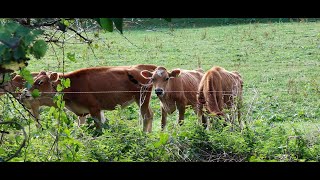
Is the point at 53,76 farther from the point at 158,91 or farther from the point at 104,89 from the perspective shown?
the point at 158,91

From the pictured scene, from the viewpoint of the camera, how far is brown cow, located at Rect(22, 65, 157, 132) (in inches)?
367

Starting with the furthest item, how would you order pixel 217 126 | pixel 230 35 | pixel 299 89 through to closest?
pixel 230 35 < pixel 299 89 < pixel 217 126

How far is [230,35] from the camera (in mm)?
18406

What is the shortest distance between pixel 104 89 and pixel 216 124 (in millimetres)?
3841

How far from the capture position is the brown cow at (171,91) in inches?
356

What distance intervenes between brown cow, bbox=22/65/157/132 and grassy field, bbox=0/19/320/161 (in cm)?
27

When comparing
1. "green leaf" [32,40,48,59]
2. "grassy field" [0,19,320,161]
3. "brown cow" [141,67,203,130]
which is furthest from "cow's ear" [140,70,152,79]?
"green leaf" [32,40,48,59]

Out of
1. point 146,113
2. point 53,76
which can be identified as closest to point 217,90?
point 146,113

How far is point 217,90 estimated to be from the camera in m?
8.44

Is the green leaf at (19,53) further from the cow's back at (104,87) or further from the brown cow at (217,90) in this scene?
the cow's back at (104,87)

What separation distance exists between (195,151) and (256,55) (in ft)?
34.0
